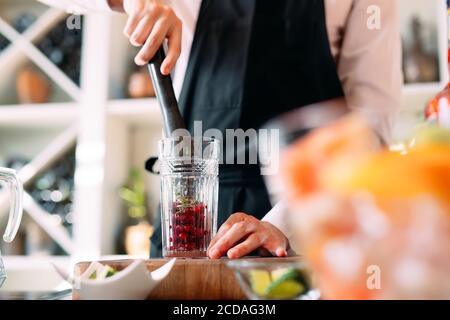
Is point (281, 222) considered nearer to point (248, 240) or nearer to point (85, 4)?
point (248, 240)

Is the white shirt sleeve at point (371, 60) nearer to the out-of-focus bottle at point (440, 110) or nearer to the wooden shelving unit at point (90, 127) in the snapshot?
the out-of-focus bottle at point (440, 110)

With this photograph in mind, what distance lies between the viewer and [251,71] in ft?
2.40

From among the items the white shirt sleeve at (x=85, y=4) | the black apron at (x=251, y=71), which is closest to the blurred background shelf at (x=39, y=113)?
the white shirt sleeve at (x=85, y=4)

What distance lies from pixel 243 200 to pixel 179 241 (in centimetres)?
18

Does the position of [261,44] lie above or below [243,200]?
above

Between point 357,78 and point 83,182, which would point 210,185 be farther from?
point 83,182

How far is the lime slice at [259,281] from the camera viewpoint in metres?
0.30

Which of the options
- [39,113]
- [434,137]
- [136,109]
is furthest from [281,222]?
[39,113]

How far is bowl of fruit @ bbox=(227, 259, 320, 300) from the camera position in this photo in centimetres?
29

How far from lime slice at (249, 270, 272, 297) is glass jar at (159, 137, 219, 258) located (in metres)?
0.23

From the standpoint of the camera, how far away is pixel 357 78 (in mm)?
676

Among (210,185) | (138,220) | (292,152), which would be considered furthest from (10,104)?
(292,152)
